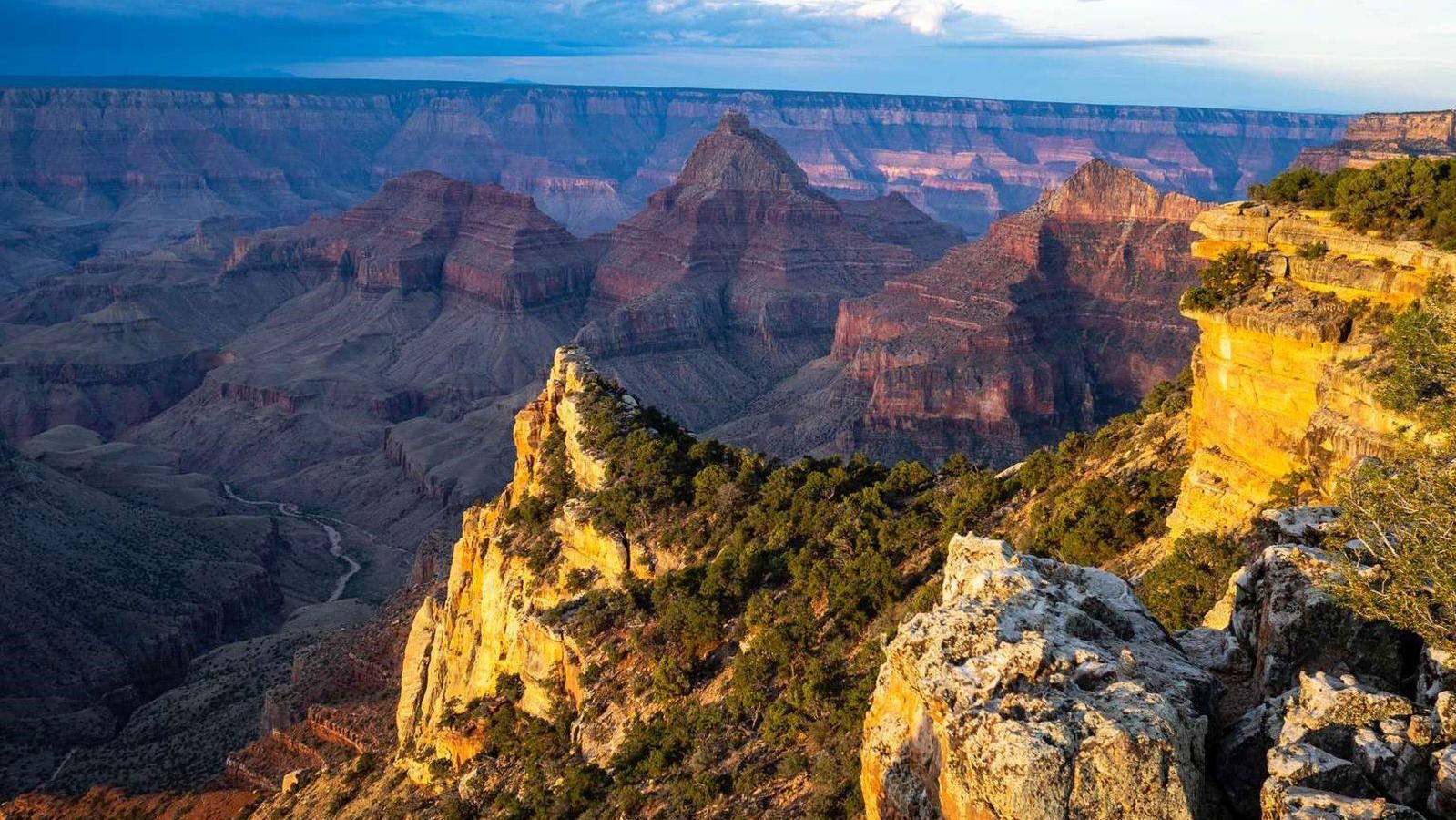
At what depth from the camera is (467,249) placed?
182 meters

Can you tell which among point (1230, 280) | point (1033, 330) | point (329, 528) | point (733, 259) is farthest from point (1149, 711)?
point (733, 259)

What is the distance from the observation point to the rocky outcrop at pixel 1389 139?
14412cm

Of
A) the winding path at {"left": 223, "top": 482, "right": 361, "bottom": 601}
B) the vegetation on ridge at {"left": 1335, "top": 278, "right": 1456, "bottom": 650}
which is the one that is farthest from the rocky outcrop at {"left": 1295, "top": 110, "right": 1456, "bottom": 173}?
the vegetation on ridge at {"left": 1335, "top": 278, "right": 1456, "bottom": 650}

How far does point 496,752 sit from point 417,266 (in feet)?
514

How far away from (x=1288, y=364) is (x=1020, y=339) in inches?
3418

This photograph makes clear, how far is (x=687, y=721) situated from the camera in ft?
89.5

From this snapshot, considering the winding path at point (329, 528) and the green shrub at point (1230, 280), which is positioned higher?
the green shrub at point (1230, 280)

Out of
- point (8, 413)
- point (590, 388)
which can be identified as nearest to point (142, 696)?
point (590, 388)

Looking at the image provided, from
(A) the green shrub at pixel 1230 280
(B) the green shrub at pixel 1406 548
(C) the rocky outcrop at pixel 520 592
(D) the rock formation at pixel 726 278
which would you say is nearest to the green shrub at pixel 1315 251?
(A) the green shrub at pixel 1230 280

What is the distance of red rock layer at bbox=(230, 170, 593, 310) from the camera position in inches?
6796

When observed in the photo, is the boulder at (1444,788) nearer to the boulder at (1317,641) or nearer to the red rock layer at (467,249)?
the boulder at (1317,641)

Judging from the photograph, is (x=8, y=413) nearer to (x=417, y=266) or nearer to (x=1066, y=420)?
(x=417, y=266)

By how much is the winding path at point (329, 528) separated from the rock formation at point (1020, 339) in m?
38.3

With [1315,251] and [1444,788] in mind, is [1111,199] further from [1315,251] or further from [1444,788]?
[1444,788]
